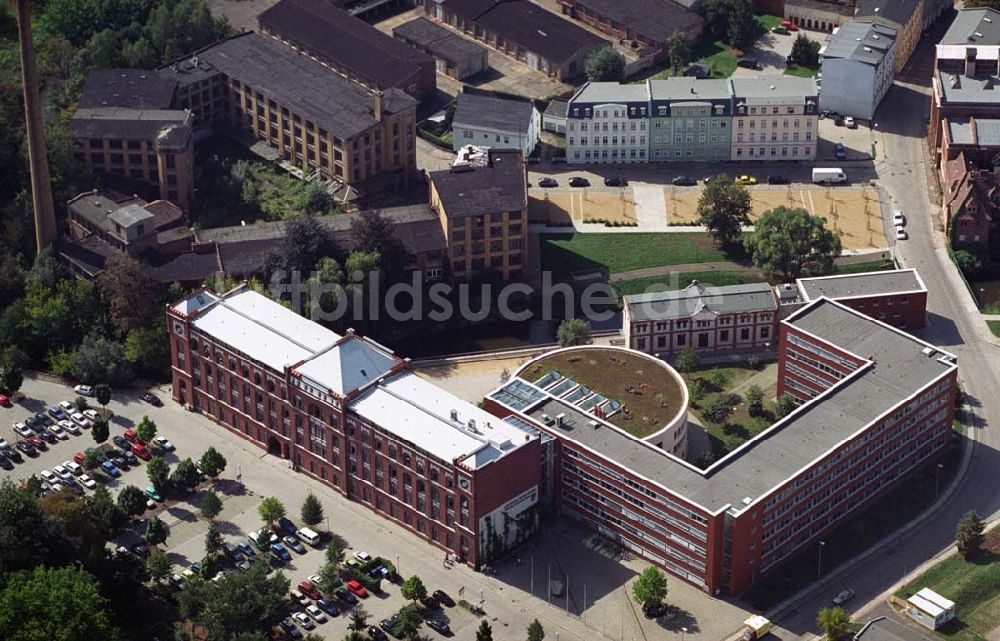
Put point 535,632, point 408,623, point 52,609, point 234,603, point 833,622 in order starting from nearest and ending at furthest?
1. point 52,609
2. point 234,603
3. point 535,632
4. point 833,622
5. point 408,623

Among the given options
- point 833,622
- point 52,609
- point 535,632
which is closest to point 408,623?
point 535,632

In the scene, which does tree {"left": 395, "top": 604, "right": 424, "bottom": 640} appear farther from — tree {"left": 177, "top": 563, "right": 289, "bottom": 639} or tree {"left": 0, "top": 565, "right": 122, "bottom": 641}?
tree {"left": 0, "top": 565, "right": 122, "bottom": 641}

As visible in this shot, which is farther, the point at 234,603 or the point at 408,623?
the point at 408,623

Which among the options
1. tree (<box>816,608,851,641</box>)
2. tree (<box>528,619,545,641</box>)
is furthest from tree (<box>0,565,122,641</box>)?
tree (<box>816,608,851,641</box>)

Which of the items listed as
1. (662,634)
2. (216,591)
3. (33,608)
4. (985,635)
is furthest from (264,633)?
(985,635)

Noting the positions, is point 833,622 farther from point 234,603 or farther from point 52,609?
point 52,609

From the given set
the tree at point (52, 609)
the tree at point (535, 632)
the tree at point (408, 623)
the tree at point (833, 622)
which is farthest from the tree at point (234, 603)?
the tree at point (833, 622)

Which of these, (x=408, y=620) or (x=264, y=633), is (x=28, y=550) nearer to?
(x=264, y=633)
